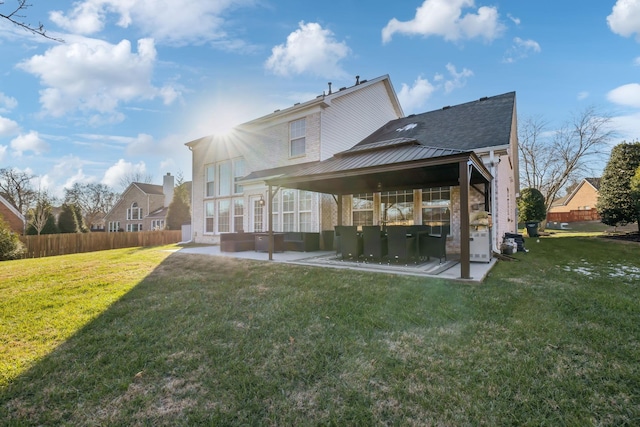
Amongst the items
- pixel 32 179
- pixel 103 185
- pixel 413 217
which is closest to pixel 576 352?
pixel 413 217

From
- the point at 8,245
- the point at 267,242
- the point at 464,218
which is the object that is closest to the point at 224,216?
the point at 267,242

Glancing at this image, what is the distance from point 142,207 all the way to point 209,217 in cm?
2389

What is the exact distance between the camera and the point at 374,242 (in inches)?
303

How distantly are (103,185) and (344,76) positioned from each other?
43.9 metres

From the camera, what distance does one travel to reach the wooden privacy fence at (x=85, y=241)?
15.3 metres

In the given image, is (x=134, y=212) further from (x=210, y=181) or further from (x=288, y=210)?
(x=288, y=210)

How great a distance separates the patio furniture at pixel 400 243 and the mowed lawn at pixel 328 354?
5.30 ft

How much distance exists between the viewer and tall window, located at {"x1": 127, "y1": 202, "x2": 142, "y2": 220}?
36.1 meters

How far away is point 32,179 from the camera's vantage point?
3088cm

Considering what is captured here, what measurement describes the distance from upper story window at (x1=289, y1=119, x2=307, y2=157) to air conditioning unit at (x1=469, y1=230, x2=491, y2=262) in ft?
24.4

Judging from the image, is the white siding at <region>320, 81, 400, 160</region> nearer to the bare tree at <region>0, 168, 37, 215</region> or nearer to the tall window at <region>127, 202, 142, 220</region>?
the tall window at <region>127, 202, 142, 220</region>

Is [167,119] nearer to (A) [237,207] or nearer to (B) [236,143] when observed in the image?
(B) [236,143]

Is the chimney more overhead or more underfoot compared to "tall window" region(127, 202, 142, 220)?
more overhead

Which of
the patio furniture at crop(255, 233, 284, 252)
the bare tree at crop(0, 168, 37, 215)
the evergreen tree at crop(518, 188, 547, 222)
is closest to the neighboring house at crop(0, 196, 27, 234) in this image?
the bare tree at crop(0, 168, 37, 215)
